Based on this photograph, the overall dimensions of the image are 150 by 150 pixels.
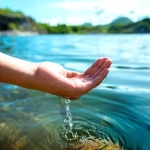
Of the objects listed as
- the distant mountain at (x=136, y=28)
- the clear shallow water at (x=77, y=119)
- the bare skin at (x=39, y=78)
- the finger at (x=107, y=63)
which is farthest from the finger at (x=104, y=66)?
the distant mountain at (x=136, y=28)

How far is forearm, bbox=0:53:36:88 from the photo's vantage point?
230cm

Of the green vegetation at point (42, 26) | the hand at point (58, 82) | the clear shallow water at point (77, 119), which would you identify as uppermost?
the green vegetation at point (42, 26)

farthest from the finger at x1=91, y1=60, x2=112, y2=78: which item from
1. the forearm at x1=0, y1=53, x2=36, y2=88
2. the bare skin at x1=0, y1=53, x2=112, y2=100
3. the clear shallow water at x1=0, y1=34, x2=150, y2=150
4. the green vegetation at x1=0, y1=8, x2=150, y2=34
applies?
the green vegetation at x1=0, y1=8, x2=150, y2=34

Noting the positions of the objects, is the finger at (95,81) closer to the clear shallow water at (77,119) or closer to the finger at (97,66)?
the finger at (97,66)

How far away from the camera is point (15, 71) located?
91.6 inches

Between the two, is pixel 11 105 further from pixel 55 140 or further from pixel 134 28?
pixel 134 28

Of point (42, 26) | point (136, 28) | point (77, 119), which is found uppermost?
point (136, 28)

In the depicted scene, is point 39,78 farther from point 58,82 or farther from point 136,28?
point 136,28

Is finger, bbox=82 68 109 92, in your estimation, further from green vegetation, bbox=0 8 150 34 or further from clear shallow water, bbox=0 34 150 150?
green vegetation, bbox=0 8 150 34

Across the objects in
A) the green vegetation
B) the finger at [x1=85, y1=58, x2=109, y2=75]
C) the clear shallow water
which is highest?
the green vegetation

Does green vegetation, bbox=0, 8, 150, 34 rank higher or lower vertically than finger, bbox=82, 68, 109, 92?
higher

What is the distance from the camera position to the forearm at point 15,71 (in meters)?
2.30

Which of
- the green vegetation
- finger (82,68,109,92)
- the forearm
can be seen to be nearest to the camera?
the forearm

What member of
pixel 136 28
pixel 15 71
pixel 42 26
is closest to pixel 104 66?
pixel 15 71
